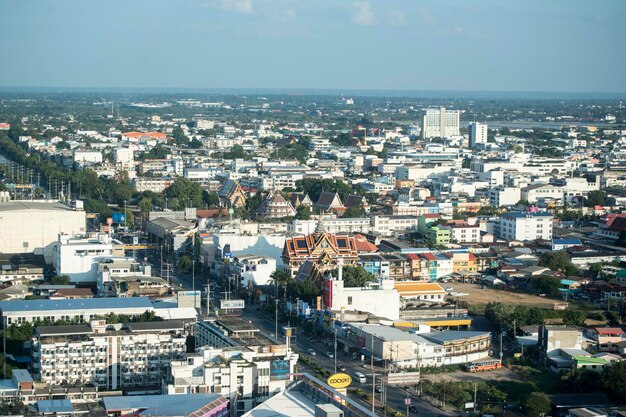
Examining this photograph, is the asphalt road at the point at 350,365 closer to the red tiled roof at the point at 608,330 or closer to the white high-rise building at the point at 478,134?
the red tiled roof at the point at 608,330

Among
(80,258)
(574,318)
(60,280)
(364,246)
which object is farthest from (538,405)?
(364,246)

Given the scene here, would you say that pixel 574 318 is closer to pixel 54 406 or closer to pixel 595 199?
pixel 54 406

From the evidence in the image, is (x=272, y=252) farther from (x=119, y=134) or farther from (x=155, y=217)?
(x=119, y=134)

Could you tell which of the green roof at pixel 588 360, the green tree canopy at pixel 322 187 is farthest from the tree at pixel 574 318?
the green tree canopy at pixel 322 187

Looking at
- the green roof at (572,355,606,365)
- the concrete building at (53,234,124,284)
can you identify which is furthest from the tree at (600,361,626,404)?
the concrete building at (53,234,124,284)

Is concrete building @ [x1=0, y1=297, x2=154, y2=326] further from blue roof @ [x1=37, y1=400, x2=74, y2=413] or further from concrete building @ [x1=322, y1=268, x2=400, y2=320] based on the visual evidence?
blue roof @ [x1=37, y1=400, x2=74, y2=413]

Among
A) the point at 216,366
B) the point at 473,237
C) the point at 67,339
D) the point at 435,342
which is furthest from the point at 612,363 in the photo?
the point at 473,237
